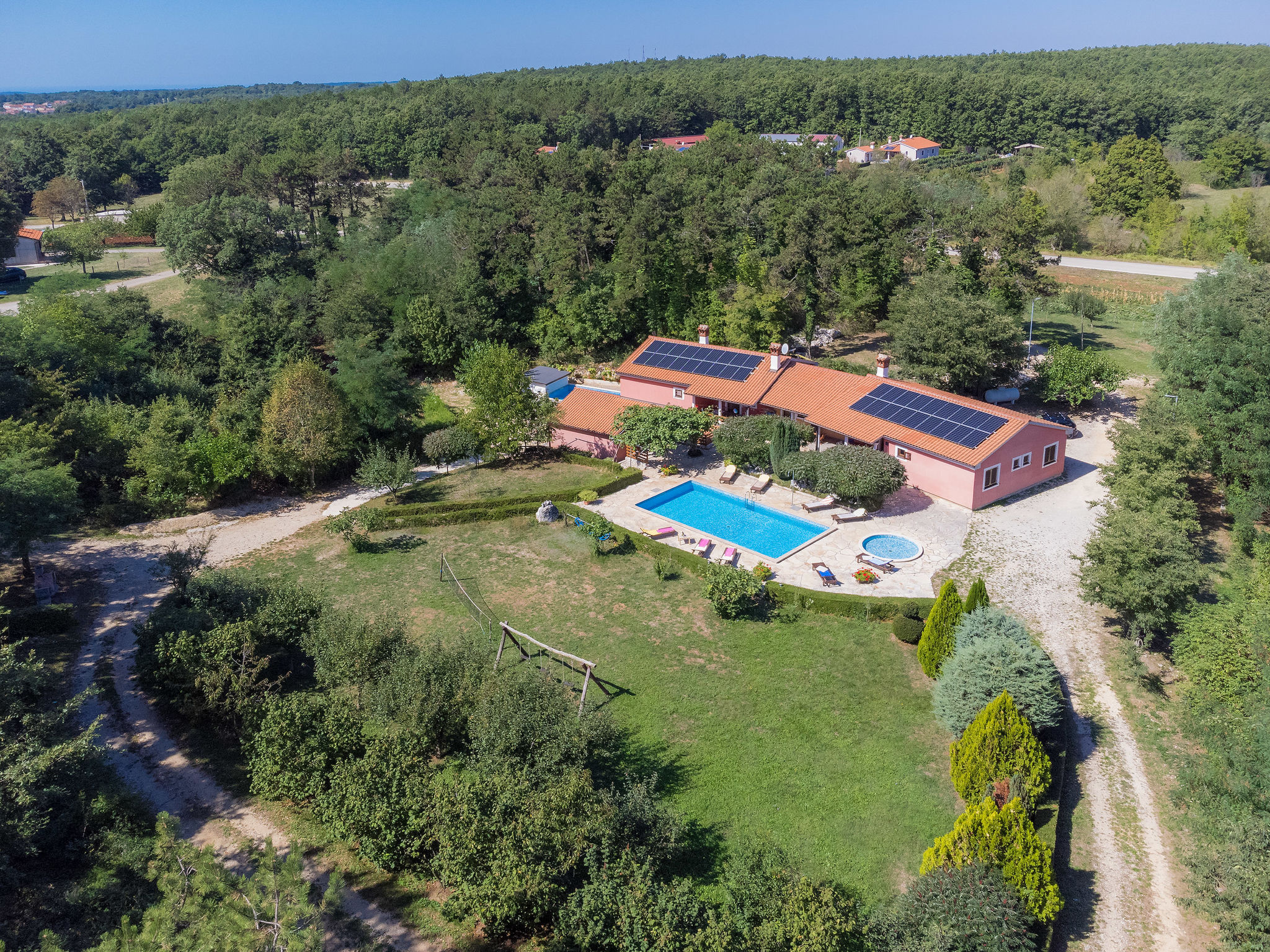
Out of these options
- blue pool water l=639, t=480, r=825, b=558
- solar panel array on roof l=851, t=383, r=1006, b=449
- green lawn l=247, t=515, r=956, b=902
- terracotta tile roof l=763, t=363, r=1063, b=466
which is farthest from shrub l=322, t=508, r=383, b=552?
solar panel array on roof l=851, t=383, r=1006, b=449

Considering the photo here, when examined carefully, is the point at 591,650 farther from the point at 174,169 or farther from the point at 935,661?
the point at 174,169

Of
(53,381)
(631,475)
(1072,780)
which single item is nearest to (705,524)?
(631,475)

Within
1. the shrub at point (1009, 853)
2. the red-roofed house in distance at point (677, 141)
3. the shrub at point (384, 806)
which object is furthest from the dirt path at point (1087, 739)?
the red-roofed house in distance at point (677, 141)

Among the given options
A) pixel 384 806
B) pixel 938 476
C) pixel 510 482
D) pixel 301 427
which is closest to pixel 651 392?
pixel 510 482

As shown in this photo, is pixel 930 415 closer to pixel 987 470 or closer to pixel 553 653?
pixel 987 470

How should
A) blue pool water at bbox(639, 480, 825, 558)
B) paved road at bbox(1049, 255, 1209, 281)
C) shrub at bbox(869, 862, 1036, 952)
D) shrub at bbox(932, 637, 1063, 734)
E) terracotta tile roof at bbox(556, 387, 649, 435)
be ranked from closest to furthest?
shrub at bbox(869, 862, 1036, 952), shrub at bbox(932, 637, 1063, 734), blue pool water at bbox(639, 480, 825, 558), terracotta tile roof at bbox(556, 387, 649, 435), paved road at bbox(1049, 255, 1209, 281)

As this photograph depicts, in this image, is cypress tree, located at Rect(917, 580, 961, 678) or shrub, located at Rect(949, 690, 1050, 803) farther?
cypress tree, located at Rect(917, 580, 961, 678)

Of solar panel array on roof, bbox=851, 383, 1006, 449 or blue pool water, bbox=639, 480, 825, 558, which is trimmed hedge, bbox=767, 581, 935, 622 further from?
solar panel array on roof, bbox=851, 383, 1006, 449
